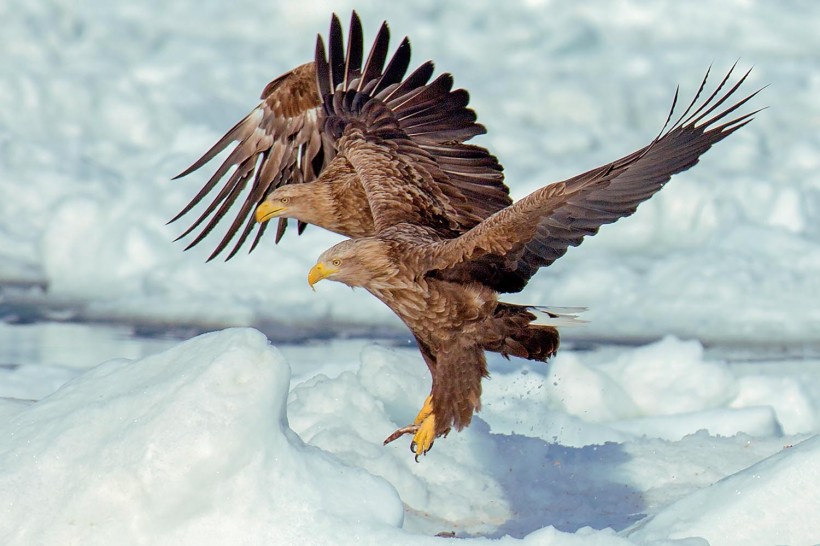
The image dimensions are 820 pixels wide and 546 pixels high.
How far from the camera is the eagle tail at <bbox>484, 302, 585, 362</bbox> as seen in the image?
4348 millimetres

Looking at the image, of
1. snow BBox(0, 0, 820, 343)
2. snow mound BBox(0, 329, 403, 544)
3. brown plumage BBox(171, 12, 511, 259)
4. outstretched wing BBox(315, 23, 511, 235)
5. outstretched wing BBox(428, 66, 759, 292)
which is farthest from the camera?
snow BBox(0, 0, 820, 343)

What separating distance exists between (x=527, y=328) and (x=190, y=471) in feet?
5.99

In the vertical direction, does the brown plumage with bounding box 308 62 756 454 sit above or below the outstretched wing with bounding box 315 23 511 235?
below

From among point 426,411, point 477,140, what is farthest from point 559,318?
point 477,140

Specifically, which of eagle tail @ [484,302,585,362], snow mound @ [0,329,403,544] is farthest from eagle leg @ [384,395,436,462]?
snow mound @ [0,329,403,544]

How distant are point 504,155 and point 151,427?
22.1 feet

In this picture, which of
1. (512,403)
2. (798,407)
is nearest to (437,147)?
(512,403)

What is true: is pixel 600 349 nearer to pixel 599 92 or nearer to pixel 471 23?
pixel 599 92

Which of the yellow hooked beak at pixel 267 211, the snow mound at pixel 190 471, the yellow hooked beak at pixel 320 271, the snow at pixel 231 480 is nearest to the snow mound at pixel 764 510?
the snow at pixel 231 480

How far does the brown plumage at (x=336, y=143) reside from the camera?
5270 mm

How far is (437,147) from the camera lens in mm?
5422

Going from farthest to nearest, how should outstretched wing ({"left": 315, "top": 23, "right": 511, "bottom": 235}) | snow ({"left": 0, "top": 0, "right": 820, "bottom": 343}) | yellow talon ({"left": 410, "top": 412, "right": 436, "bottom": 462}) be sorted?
snow ({"left": 0, "top": 0, "right": 820, "bottom": 343}) < outstretched wing ({"left": 315, "top": 23, "right": 511, "bottom": 235}) < yellow talon ({"left": 410, "top": 412, "right": 436, "bottom": 462})

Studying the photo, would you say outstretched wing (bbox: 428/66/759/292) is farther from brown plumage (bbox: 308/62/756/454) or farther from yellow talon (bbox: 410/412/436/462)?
yellow talon (bbox: 410/412/436/462)

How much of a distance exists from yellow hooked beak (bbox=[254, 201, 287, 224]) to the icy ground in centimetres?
68
